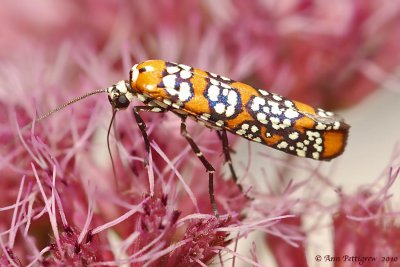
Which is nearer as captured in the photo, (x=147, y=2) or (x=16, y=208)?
(x=16, y=208)

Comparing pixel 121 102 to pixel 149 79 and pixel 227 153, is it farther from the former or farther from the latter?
pixel 227 153

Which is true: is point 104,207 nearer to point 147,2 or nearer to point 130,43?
point 130,43

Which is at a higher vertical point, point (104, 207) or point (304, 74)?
point (304, 74)

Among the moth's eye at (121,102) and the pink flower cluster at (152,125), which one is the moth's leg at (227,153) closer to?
the pink flower cluster at (152,125)

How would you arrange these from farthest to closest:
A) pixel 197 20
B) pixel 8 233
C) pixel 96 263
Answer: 1. pixel 197 20
2. pixel 8 233
3. pixel 96 263

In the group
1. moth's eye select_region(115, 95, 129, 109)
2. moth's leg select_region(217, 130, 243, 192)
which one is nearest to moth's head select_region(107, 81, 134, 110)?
moth's eye select_region(115, 95, 129, 109)

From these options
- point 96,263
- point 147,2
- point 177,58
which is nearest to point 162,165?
point 96,263

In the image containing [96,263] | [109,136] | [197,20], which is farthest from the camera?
[197,20]

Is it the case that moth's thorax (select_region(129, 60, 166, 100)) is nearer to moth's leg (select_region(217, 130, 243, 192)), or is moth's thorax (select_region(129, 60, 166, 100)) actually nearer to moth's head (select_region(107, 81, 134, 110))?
moth's head (select_region(107, 81, 134, 110))
